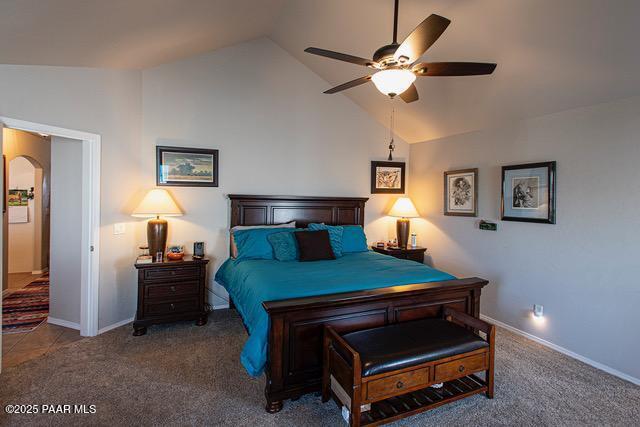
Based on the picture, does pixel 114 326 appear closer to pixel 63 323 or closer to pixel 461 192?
pixel 63 323

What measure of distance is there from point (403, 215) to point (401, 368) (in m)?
3.00

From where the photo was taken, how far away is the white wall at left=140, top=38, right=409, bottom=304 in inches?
155

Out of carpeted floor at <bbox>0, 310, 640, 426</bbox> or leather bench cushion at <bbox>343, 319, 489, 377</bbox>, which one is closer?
leather bench cushion at <bbox>343, 319, 489, 377</bbox>

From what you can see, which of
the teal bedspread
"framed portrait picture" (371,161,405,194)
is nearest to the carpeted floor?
the teal bedspread

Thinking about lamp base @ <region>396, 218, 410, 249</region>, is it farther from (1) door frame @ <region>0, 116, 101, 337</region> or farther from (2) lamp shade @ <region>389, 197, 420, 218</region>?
(1) door frame @ <region>0, 116, 101, 337</region>

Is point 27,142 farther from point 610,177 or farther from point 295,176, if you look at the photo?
point 610,177

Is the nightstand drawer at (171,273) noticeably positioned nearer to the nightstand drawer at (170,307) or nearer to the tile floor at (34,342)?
the nightstand drawer at (170,307)

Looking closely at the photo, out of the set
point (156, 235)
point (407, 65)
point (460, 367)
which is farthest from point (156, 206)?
point (460, 367)

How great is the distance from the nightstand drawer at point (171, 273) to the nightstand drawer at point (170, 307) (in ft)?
0.90

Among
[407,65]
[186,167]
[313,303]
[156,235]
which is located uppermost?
[407,65]

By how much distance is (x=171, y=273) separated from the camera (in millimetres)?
3492

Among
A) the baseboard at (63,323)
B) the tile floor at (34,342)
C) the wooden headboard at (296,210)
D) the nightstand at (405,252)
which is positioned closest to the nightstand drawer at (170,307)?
the tile floor at (34,342)

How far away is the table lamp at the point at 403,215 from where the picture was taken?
4766 mm

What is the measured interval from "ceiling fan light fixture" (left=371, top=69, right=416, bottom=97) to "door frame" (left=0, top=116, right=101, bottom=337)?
9.47ft
